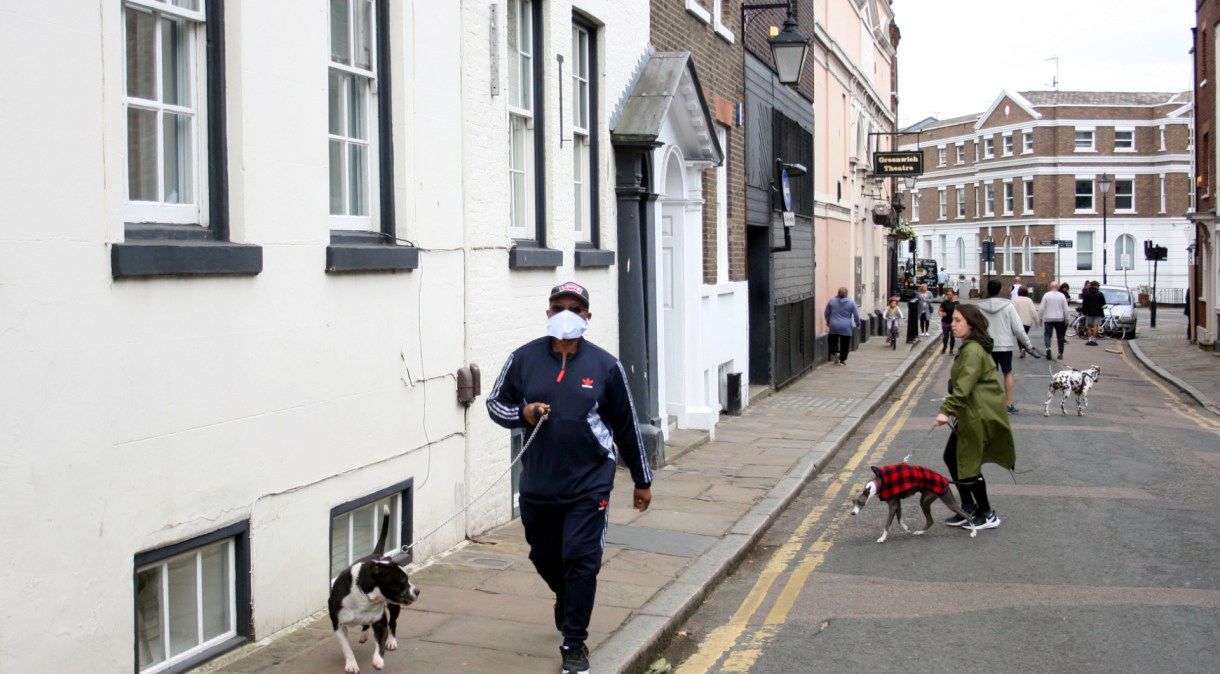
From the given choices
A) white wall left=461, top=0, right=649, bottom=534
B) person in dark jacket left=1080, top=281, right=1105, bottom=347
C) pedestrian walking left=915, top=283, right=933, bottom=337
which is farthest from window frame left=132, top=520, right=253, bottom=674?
pedestrian walking left=915, top=283, right=933, bottom=337

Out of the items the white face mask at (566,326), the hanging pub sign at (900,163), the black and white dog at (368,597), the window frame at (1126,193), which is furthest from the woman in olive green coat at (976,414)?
the window frame at (1126,193)

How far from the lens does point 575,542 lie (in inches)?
224

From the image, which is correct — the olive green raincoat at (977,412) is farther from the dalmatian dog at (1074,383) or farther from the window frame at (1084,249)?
the window frame at (1084,249)

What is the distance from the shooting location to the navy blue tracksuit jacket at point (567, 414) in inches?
226

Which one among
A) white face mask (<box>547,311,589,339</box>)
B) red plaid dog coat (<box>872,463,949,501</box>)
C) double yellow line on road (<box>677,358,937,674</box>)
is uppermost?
white face mask (<box>547,311,589,339</box>)

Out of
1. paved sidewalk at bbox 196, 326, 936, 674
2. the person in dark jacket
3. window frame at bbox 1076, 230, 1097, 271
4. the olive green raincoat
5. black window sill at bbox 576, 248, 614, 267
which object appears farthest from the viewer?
window frame at bbox 1076, 230, 1097, 271

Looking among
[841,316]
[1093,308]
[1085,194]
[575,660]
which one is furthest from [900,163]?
[1085,194]

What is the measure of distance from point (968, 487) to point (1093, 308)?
83.6 ft

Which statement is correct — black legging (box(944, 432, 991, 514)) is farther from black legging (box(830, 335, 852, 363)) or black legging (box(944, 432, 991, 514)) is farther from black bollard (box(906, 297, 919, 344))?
black bollard (box(906, 297, 919, 344))

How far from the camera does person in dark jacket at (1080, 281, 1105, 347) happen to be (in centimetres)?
3281

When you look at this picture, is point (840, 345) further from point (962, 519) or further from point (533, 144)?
point (533, 144)

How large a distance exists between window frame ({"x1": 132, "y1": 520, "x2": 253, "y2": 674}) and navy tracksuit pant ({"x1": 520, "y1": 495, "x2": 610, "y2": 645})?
1.42 meters

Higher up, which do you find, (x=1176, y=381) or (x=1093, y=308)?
(x=1093, y=308)

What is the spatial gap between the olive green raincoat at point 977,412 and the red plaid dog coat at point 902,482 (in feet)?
1.32
